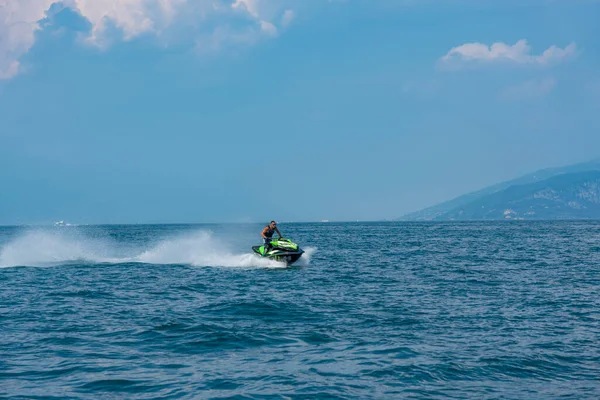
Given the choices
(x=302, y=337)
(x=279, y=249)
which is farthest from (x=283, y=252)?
(x=302, y=337)

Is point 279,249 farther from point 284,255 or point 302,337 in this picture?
point 302,337

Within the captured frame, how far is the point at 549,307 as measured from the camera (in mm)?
23453

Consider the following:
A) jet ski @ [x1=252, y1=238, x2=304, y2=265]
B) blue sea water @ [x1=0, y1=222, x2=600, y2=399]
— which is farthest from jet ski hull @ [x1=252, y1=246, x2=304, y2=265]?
blue sea water @ [x1=0, y1=222, x2=600, y2=399]

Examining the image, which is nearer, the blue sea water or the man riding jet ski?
the blue sea water

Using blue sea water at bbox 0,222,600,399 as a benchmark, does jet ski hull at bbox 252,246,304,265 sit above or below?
above

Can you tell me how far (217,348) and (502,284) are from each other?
19625 mm

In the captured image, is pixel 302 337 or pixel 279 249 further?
pixel 279 249

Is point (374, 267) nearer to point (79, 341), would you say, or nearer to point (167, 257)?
point (167, 257)

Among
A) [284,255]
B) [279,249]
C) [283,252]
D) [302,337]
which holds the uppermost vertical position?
[279,249]

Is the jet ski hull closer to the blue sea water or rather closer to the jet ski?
the jet ski

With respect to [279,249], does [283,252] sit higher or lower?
lower

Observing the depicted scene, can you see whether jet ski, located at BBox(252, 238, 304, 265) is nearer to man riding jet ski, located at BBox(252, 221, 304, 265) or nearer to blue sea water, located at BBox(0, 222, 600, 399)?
man riding jet ski, located at BBox(252, 221, 304, 265)

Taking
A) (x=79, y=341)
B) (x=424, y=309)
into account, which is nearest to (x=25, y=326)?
(x=79, y=341)

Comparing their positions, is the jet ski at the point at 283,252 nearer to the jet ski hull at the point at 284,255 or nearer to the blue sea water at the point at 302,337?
the jet ski hull at the point at 284,255
